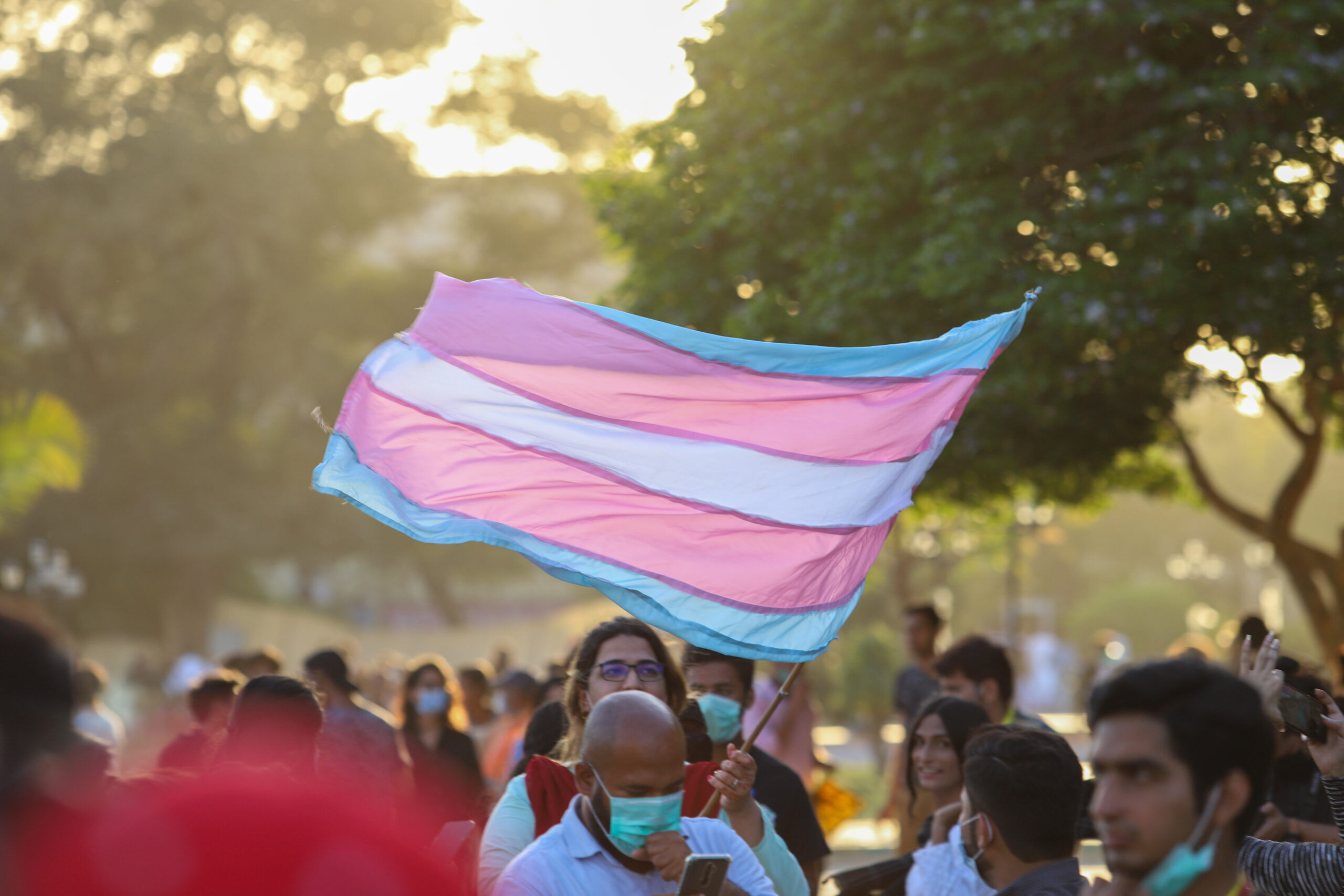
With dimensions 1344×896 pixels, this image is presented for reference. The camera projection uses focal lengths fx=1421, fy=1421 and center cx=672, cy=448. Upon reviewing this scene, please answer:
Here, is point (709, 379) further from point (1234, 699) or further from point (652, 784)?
point (1234, 699)

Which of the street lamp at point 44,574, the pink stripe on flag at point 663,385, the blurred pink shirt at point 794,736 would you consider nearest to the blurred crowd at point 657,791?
the pink stripe on flag at point 663,385

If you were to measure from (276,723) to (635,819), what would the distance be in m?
1.67

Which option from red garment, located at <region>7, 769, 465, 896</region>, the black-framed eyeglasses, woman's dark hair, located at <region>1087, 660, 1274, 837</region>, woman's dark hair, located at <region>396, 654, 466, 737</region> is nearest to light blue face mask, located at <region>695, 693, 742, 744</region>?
the black-framed eyeglasses

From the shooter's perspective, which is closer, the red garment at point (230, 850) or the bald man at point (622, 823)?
the red garment at point (230, 850)

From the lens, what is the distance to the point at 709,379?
5453mm

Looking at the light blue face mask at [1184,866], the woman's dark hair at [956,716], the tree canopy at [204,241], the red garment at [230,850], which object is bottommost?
the red garment at [230,850]

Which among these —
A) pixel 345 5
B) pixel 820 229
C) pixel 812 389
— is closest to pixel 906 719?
pixel 812 389

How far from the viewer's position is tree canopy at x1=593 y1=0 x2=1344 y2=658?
9.88m

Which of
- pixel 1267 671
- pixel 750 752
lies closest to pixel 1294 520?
pixel 750 752

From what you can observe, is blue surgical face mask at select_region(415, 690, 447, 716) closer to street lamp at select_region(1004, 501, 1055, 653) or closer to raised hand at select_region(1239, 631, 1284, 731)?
raised hand at select_region(1239, 631, 1284, 731)

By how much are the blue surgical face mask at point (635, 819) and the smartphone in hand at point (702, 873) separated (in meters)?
0.16

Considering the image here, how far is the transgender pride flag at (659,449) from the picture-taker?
482 centimetres

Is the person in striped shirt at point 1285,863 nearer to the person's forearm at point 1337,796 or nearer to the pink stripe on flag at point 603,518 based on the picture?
the person's forearm at point 1337,796

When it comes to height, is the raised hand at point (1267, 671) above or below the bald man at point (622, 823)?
above
